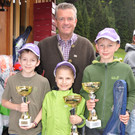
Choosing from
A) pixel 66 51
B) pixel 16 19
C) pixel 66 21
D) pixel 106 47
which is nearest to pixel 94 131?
pixel 106 47

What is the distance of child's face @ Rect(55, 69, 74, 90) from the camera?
2.21 metres

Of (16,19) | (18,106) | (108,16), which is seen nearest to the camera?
(18,106)

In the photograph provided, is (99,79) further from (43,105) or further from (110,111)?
(43,105)

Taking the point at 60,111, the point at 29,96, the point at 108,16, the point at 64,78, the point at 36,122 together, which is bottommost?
the point at 36,122

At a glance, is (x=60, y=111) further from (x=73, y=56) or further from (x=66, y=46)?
(x=66, y=46)

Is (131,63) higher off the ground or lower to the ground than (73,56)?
lower

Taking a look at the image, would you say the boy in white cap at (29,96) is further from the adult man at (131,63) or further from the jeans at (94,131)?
the adult man at (131,63)

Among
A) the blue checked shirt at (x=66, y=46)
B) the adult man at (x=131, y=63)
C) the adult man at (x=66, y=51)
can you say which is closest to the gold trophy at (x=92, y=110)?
the adult man at (x=66, y=51)

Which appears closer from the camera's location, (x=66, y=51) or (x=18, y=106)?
(x=18, y=106)

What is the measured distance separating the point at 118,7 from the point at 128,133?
2594 cm

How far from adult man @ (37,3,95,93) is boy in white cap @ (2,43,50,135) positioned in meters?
0.55

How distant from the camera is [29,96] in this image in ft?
7.32

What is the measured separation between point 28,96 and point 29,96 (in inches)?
0.4

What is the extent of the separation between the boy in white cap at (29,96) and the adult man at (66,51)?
1.79 feet
